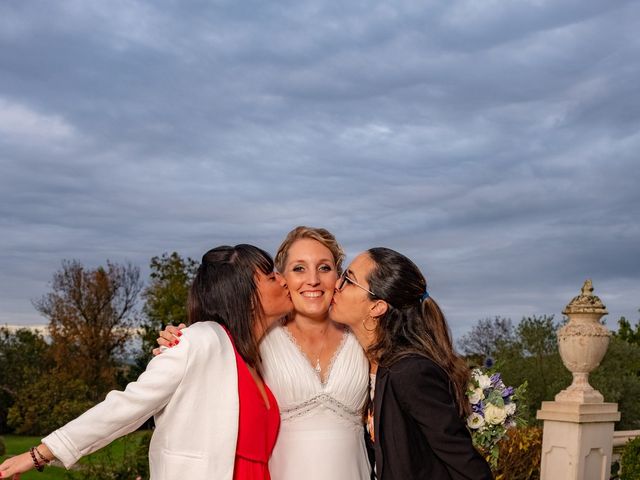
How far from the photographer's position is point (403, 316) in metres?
3.55

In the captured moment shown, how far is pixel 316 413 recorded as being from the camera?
3.83 metres

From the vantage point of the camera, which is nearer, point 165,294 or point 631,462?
point 631,462

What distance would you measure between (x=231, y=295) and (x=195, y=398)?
0.47 m

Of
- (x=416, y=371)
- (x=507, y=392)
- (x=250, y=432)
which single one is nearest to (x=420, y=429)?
(x=416, y=371)

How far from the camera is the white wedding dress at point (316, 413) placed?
3.72 m

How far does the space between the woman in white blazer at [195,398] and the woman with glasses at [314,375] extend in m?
0.52

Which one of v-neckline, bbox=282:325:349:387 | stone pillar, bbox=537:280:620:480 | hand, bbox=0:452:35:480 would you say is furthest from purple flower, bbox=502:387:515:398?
stone pillar, bbox=537:280:620:480

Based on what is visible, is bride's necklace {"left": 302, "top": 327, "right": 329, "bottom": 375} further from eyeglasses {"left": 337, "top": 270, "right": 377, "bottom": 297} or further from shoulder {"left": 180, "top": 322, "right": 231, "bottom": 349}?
shoulder {"left": 180, "top": 322, "right": 231, "bottom": 349}

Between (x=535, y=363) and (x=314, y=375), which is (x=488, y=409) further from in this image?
(x=535, y=363)

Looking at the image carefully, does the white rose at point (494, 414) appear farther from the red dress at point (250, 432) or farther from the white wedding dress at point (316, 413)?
the red dress at point (250, 432)

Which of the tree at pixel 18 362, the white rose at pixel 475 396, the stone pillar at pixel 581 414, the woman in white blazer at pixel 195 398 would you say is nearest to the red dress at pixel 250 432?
the woman in white blazer at pixel 195 398

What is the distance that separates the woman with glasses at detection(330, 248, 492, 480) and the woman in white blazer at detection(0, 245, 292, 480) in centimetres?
56

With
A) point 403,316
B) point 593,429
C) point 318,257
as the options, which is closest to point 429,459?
point 403,316

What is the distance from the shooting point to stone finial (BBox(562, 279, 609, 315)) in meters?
9.73
